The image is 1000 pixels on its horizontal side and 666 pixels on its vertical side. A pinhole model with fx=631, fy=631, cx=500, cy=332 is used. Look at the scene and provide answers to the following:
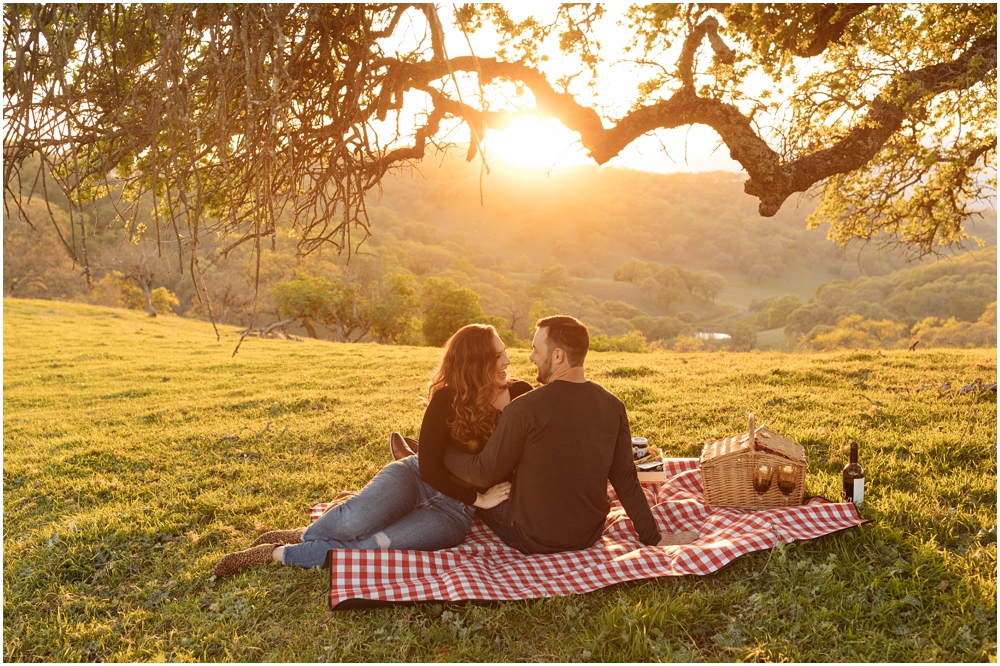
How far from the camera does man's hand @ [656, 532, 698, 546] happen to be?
14.6 feet

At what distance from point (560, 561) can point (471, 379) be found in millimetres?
1358

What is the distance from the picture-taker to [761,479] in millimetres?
4820

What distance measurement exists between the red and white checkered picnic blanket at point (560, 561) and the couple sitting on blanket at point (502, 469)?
0.12 meters

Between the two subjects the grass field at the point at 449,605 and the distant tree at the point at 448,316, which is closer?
the grass field at the point at 449,605

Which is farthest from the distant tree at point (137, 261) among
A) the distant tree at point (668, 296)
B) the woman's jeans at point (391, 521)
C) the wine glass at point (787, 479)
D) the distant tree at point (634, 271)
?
the distant tree at point (634, 271)

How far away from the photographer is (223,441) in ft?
26.6

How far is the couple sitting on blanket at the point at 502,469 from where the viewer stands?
13.1 feet

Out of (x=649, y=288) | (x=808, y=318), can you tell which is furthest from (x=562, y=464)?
(x=649, y=288)

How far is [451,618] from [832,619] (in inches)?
87.4

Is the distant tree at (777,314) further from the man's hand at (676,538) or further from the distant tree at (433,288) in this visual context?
the man's hand at (676,538)

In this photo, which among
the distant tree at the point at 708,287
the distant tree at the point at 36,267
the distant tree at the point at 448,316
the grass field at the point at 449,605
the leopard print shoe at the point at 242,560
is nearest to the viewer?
the grass field at the point at 449,605

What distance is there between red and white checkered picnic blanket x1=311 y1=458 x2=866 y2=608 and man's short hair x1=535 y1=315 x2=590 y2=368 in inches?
53.4

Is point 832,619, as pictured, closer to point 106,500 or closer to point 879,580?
point 879,580

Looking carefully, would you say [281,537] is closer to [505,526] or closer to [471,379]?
[505,526]
